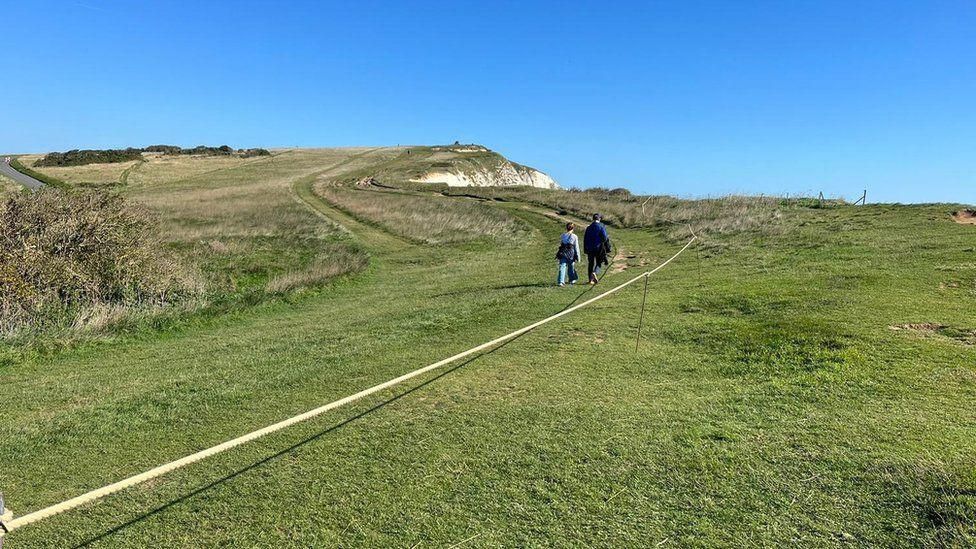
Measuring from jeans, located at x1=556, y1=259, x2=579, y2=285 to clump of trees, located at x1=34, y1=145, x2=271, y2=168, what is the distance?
9331 centimetres

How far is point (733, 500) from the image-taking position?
4.43 metres

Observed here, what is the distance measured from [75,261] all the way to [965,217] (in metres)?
31.4

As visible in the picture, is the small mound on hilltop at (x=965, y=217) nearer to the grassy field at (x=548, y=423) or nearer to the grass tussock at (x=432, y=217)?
the grassy field at (x=548, y=423)

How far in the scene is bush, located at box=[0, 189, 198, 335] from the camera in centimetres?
1310

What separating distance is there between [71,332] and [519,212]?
→ 30328 mm

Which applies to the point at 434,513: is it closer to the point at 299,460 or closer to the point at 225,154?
the point at 299,460

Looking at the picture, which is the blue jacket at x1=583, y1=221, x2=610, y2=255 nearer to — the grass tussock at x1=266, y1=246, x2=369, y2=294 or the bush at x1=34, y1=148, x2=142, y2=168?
the grass tussock at x1=266, y1=246, x2=369, y2=294

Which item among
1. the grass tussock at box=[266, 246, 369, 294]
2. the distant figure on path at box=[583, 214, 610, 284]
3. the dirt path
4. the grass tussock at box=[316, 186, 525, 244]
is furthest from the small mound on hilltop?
the dirt path

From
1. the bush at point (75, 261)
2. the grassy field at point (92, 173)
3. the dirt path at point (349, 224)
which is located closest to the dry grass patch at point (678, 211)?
the dirt path at point (349, 224)

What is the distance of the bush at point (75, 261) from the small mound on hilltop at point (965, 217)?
28.4m

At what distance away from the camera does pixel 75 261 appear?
15.0 metres

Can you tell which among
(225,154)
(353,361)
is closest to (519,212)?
(353,361)

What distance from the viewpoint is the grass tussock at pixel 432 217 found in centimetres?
3153

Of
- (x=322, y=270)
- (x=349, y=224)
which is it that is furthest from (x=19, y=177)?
(x=322, y=270)
